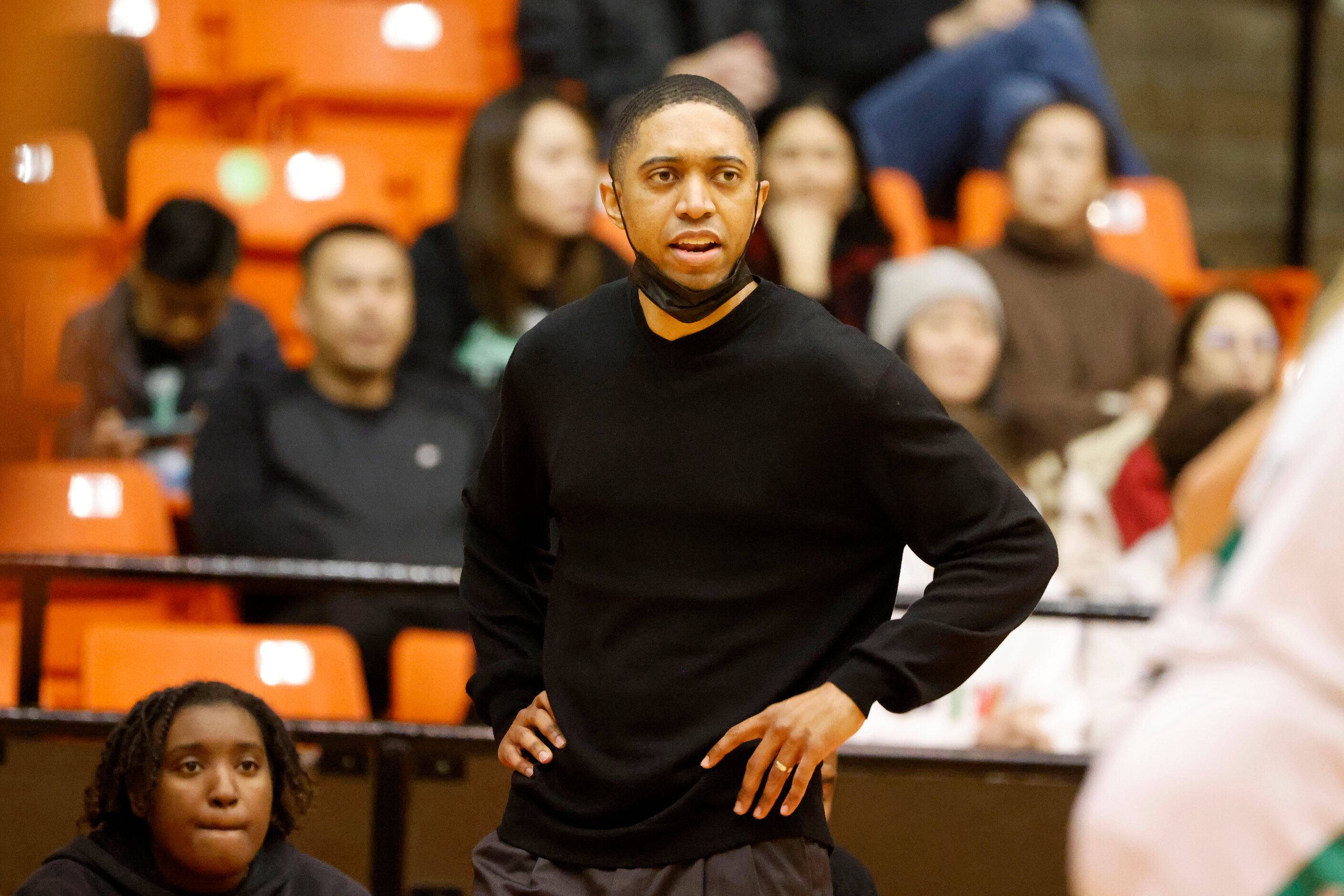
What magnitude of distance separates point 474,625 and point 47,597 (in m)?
1.23

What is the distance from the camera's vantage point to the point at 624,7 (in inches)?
218

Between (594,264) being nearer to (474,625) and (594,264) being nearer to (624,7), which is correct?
(624,7)

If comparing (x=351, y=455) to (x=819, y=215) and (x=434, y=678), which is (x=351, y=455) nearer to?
(x=434, y=678)

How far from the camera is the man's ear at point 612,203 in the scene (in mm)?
1836

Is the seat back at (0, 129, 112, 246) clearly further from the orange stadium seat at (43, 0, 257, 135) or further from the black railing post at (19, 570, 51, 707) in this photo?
the orange stadium seat at (43, 0, 257, 135)

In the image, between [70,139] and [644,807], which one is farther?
[644,807]

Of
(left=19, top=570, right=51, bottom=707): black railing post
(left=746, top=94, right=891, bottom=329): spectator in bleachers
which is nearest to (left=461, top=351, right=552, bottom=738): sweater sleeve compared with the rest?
(left=19, top=570, right=51, bottom=707): black railing post

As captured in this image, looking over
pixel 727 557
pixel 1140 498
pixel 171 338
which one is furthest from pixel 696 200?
pixel 171 338

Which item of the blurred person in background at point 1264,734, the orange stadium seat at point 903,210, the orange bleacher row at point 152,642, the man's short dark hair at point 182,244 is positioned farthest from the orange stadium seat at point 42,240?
the orange stadium seat at point 903,210

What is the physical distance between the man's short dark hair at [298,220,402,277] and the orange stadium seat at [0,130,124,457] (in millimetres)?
3244

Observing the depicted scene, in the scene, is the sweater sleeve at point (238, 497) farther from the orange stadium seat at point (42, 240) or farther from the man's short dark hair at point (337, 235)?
the orange stadium seat at point (42, 240)

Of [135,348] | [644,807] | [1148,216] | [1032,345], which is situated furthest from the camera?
[1148,216]

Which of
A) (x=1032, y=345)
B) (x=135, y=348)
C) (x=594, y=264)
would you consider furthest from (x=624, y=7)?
(x=135, y=348)

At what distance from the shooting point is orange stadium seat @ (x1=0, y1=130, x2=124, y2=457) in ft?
1.77
